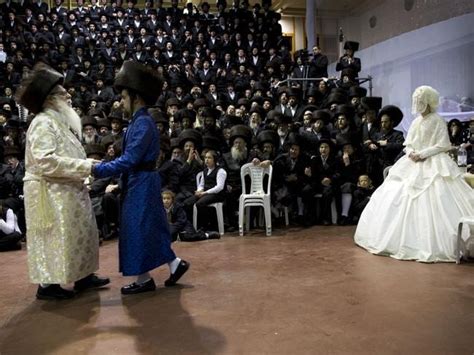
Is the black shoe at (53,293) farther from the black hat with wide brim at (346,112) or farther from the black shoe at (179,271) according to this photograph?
the black hat with wide brim at (346,112)

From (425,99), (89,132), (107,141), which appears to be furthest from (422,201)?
(89,132)

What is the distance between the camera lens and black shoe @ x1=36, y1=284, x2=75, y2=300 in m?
3.71

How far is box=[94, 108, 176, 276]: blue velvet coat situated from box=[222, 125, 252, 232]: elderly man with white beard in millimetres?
3099

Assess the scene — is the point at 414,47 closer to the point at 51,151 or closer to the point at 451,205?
the point at 451,205

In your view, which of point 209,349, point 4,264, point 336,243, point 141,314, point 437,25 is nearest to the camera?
point 209,349

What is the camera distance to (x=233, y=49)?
14.3m

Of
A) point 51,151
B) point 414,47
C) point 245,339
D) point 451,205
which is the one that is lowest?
point 245,339

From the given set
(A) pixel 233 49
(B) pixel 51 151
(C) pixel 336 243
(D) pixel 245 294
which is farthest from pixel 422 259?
(A) pixel 233 49

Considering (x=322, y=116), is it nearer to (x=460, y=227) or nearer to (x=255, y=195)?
(x=255, y=195)

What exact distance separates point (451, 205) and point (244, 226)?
2.72m

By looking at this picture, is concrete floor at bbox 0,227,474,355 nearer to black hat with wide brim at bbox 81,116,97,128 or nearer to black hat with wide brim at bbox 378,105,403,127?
black hat with wide brim at bbox 378,105,403,127

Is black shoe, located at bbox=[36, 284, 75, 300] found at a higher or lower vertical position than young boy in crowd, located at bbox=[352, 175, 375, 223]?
lower

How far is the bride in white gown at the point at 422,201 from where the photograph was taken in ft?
14.8

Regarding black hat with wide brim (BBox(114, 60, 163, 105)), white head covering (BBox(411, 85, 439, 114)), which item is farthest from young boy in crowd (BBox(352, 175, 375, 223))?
black hat with wide brim (BBox(114, 60, 163, 105))
